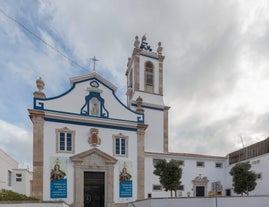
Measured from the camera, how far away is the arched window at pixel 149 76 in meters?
30.0

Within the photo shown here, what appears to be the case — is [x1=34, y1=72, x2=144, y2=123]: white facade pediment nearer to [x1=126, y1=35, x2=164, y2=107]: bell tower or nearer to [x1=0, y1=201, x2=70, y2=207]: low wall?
[x1=126, y1=35, x2=164, y2=107]: bell tower

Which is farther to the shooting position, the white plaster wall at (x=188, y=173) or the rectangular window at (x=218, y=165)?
the rectangular window at (x=218, y=165)

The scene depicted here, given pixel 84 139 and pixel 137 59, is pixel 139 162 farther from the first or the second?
pixel 137 59

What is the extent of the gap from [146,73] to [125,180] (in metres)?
13.3

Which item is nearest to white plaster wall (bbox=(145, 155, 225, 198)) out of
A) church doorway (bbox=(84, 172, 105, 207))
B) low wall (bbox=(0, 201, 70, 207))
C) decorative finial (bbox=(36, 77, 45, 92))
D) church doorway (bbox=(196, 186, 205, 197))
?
church doorway (bbox=(196, 186, 205, 197))

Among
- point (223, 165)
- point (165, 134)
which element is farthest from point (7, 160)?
point (223, 165)

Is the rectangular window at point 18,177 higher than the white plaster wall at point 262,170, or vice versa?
the white plaster wall at point 262,170

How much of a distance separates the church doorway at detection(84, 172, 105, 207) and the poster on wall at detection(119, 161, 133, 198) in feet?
5.00

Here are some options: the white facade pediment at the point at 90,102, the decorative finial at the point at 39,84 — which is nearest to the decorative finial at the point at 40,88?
the decorative finial at the point at 39,84

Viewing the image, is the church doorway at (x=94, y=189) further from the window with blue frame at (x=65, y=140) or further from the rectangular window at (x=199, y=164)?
the rectangular window at (x=199, y=164)

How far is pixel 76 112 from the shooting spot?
20.8 meters

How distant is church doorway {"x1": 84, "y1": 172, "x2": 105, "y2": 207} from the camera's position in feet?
66.6

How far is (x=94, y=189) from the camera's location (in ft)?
68.1

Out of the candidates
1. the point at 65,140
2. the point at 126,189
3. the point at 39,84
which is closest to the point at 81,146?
the point at 65,140
